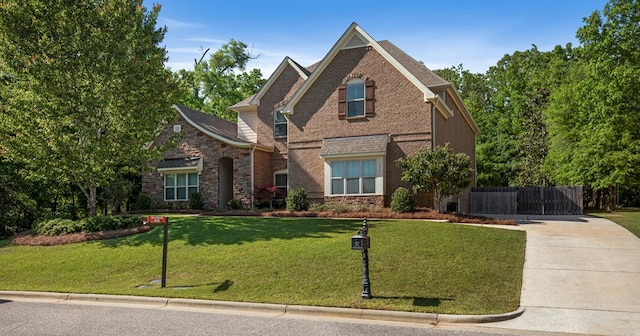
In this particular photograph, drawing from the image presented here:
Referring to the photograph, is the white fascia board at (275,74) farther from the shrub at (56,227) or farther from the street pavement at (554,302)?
the street pavement at (554,302)

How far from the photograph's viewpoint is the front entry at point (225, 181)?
26.4 metres

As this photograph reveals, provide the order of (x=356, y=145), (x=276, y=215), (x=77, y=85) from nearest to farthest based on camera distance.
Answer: (x=77, y=85) < (x=276, y=215) < (x=356, y=145)

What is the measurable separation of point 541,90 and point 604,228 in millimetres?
27388

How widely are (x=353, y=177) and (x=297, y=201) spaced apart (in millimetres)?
2859

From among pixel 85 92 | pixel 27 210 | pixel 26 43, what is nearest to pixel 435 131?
pixel 85 92

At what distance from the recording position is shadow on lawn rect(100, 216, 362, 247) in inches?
599

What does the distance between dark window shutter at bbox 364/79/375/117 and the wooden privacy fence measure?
10457mm

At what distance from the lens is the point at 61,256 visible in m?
14.7

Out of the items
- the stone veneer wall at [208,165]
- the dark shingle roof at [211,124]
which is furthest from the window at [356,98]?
the dark shingle roof at [211,124]

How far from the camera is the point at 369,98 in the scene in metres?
23.2

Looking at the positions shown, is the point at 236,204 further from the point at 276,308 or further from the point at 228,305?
the point at 276,308

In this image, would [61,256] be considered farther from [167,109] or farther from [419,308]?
[419,308]

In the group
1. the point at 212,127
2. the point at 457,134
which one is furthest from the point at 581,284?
the point at 212,127

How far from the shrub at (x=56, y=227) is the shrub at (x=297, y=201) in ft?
28.8
